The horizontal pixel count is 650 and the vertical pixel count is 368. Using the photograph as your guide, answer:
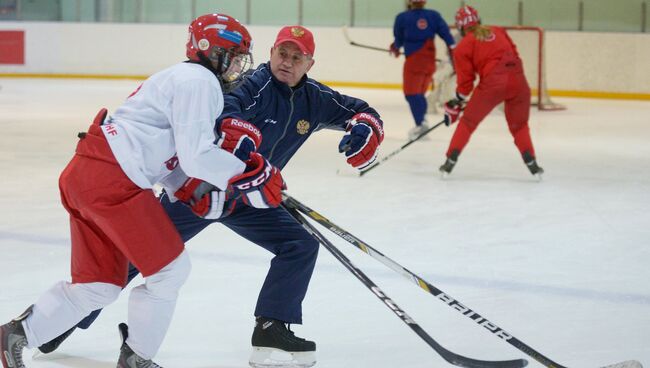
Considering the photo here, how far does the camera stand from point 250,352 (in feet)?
9.87

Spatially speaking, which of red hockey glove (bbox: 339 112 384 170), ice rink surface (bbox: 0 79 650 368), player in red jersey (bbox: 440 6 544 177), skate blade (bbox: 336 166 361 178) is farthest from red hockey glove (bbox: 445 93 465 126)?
red hockey glove (bbox: 339 112 384 170)

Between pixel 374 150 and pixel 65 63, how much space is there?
12820mm

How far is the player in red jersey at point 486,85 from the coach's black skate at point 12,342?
4.33 metres

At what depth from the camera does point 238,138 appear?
2598 millimetres

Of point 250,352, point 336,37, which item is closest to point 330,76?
point 336,37

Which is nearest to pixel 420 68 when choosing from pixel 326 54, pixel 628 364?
pixel 326 54

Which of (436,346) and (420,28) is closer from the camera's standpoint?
(436,346)

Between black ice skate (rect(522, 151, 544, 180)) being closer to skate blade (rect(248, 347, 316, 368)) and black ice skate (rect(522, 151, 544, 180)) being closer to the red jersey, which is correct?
the red jersey

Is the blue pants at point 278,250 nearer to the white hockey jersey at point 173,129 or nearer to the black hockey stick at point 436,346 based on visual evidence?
the black hockey stick at point 436,346

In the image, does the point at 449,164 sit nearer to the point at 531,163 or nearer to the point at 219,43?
the point at 531,163

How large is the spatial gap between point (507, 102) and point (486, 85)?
199 mm

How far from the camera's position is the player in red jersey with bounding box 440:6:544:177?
654 centimetres

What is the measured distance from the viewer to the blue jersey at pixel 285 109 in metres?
2.96

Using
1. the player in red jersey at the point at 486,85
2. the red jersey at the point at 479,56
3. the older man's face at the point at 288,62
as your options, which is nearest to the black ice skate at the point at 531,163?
the player in red jersey at the point at 486,85
